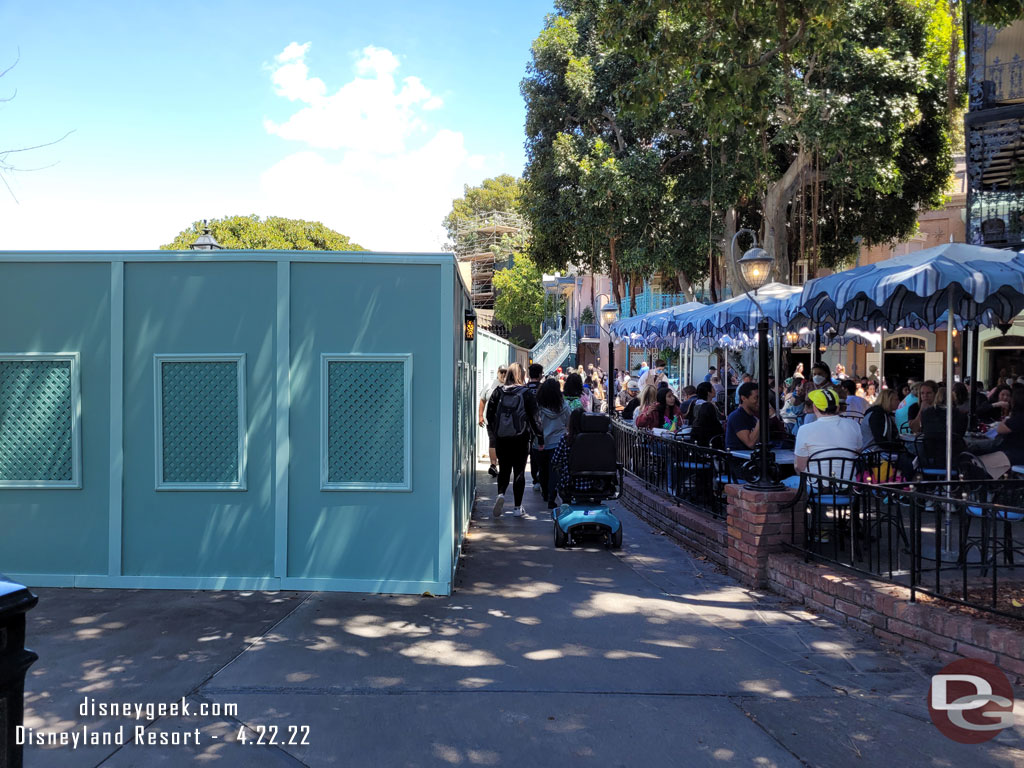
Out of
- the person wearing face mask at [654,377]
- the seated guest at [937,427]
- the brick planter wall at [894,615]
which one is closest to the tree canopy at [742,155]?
the person wearing face mask at [654,377]

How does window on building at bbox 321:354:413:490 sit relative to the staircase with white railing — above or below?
below

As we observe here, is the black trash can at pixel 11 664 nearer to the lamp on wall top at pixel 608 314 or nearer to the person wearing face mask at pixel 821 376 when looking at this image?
the person wearing face mask at pixel 821 376

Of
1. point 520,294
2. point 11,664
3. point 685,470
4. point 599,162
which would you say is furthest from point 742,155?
point 520,294

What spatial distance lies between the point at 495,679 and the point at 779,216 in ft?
60.9

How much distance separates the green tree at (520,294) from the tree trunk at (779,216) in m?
35.6

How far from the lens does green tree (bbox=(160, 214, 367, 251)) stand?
52750 mm

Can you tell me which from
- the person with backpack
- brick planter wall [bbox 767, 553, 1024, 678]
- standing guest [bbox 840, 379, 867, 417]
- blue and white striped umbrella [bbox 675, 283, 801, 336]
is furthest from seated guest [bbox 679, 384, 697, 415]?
brick planter wall [bbox 767, 553, 1024, 678]

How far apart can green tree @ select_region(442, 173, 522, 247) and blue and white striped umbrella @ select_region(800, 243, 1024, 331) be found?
70572 mm

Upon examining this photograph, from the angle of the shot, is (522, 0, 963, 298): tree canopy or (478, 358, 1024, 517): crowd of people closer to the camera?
(478, 358, 1024, 517): crowd of people

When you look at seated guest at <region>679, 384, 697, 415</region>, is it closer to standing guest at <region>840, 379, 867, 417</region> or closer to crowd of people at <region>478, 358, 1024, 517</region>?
crowd of people at <region>478, 358, 1024, 517</region>

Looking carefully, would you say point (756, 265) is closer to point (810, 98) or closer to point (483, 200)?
point (810, 98)

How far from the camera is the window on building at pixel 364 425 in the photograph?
6.41m

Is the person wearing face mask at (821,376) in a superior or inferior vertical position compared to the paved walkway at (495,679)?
superior

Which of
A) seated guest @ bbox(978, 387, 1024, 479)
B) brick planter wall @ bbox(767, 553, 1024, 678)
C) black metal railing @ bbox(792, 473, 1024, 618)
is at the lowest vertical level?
brick planter wall @ bbox(767, 553, 1024, 678)
